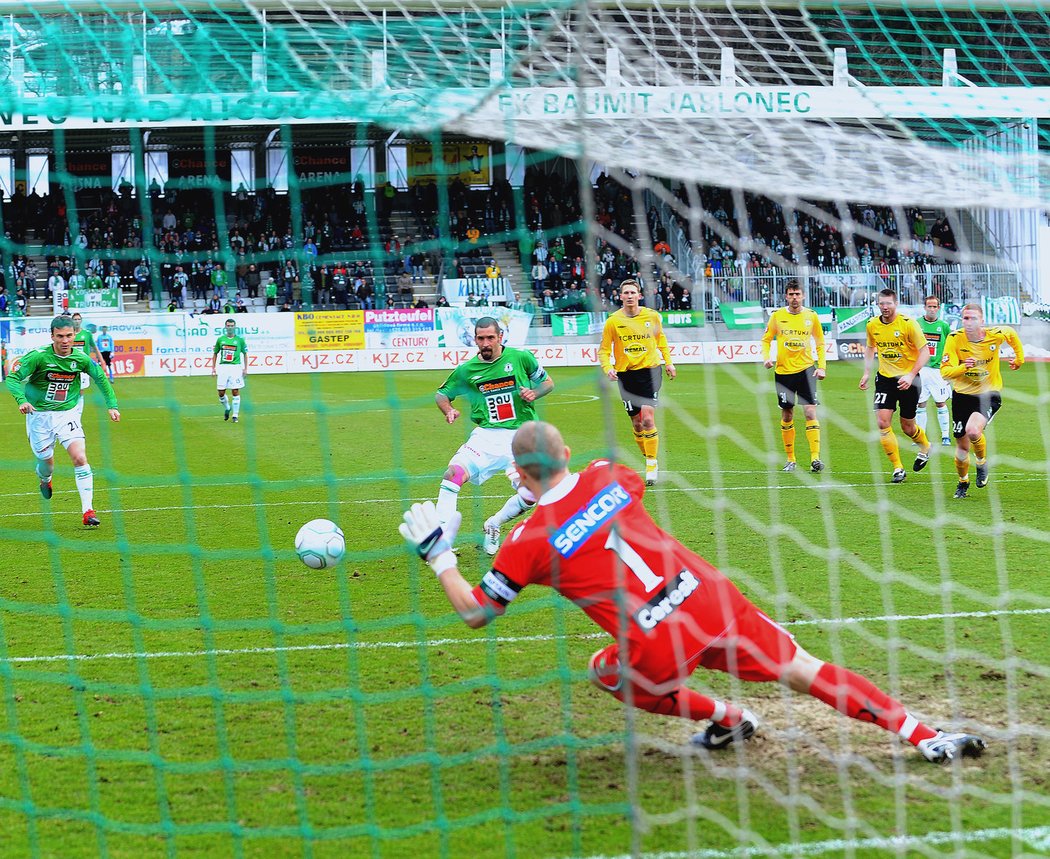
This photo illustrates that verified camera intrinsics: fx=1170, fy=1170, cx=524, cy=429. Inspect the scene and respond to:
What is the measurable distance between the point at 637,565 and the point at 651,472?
812 centimetres

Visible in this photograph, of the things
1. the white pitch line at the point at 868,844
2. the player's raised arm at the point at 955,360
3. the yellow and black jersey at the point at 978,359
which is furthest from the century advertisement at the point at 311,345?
the white pitch line at the point at 868,844

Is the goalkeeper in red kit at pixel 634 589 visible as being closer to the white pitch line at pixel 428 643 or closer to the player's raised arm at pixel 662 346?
the white pitch line at pixel 428 643

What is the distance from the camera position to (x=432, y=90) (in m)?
5.41

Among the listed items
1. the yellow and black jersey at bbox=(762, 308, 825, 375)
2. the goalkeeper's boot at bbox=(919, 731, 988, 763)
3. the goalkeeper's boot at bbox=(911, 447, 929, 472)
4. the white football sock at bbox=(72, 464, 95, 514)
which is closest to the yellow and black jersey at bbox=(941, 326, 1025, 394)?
the goalkeeper's boot at bbox=(911, 447, 929, 472)

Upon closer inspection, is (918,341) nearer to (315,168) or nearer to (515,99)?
(315,168)

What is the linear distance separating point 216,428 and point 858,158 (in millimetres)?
14833

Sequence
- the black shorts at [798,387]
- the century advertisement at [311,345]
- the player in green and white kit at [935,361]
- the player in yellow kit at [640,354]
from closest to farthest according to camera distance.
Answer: the player in yellow kit at [640,354], the black shorts at [798,387], the player in green and white kit at [935,361], the century advertisement at [311,345]

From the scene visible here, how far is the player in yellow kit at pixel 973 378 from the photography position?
11055mm

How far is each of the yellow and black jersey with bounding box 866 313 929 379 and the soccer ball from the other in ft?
22.4

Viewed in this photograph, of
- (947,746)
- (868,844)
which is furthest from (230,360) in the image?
(868,844)

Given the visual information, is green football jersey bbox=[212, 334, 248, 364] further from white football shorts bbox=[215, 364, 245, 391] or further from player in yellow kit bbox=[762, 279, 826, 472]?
player in yellow kit bbox=[762, 279, 826, 472]

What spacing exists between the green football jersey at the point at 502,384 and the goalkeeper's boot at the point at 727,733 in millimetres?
4370

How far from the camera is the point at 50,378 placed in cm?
1104

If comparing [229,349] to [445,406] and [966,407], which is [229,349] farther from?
[966,407]
